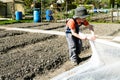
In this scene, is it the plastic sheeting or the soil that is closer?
the plastic sheeting

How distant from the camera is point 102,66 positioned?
4.25 meters

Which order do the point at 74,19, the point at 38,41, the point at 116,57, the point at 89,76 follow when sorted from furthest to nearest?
the point at 38,41 < the point at 74,19 < the point at 116,57 < the point at 89,76

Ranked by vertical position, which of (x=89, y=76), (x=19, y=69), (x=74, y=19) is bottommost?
(x=19, y=69)

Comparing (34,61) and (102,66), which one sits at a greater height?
(102,66)

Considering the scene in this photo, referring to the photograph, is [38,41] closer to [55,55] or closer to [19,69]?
[55,55]

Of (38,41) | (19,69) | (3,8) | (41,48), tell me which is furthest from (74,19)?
(3,8)

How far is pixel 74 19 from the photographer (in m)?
6.67

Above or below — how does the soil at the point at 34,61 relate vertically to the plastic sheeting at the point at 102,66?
below

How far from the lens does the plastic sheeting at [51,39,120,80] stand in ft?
12.7

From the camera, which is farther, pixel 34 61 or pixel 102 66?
pixel 34 61

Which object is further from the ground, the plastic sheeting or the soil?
the plastic sheeting

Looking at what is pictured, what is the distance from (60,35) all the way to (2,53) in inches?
199

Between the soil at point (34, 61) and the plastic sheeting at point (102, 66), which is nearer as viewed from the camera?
the plastic sheeting at point (102, 66)

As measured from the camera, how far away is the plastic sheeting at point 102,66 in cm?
388
